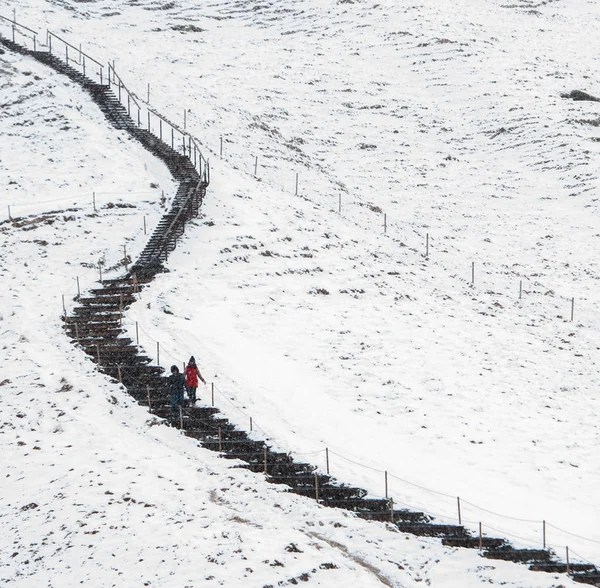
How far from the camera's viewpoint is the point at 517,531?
14.2 metres

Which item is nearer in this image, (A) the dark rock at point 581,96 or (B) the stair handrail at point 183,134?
(B) the stair handrail at point 183,134

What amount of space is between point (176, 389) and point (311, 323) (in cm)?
888

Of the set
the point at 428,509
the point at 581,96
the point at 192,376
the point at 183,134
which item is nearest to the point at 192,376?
the point at 192,376

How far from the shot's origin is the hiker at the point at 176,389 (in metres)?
16.8

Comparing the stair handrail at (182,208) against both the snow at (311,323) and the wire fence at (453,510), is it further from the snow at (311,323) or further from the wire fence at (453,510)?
the wire fence at (453,510)

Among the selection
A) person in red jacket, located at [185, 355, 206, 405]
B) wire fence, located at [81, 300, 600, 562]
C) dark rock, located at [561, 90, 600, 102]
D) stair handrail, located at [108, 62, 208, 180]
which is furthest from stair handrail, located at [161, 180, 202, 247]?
dark rock, located at [561, 90, 600, 102]

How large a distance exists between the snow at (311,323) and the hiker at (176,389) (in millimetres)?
649

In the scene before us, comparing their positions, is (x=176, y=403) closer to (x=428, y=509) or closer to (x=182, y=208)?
(x=428, y=509)

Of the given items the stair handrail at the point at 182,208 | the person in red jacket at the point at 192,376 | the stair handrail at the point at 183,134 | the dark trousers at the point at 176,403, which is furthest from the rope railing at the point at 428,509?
the stair handrail at the point at 183,134

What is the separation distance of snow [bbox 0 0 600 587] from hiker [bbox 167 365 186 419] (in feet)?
2.13

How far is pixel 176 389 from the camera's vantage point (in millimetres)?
16953

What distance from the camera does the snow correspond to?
512 inches

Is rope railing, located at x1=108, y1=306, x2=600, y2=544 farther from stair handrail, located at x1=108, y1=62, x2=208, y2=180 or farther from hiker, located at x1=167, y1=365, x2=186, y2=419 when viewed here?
stair handrail, located at x1=108, y1=62, x2=208, y2=180

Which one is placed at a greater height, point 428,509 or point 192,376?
point 192,376
